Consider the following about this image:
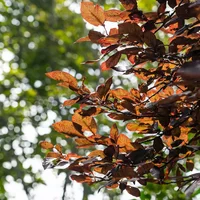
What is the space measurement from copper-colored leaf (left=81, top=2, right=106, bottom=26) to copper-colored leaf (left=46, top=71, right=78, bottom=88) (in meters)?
0.14

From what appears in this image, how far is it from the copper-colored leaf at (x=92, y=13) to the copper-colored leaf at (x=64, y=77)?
0.14m

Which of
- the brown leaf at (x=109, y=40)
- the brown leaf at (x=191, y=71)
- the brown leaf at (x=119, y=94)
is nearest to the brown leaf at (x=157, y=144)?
the brown leaf at (x=119, y=94)

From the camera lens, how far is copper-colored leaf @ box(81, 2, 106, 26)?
1023 millimetres

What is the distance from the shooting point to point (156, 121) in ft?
3.67

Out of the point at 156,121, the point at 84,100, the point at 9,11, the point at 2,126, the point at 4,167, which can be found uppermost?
the point at 84,100

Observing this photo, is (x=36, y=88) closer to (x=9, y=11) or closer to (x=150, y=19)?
(x=9, y=11)

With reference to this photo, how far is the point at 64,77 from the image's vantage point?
108cm

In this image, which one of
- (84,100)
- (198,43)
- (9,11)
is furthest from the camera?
(9,11)

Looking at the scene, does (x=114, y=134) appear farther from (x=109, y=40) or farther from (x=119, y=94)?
(x=109, y=40)

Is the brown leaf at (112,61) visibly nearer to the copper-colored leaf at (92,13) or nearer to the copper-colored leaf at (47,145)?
the copper-colored leaf at (92,13)

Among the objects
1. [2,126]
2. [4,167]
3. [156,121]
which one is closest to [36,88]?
[2,126]

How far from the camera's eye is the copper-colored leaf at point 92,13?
1.02 metres

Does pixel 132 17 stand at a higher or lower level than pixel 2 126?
higher

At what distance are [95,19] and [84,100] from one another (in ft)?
0.62
